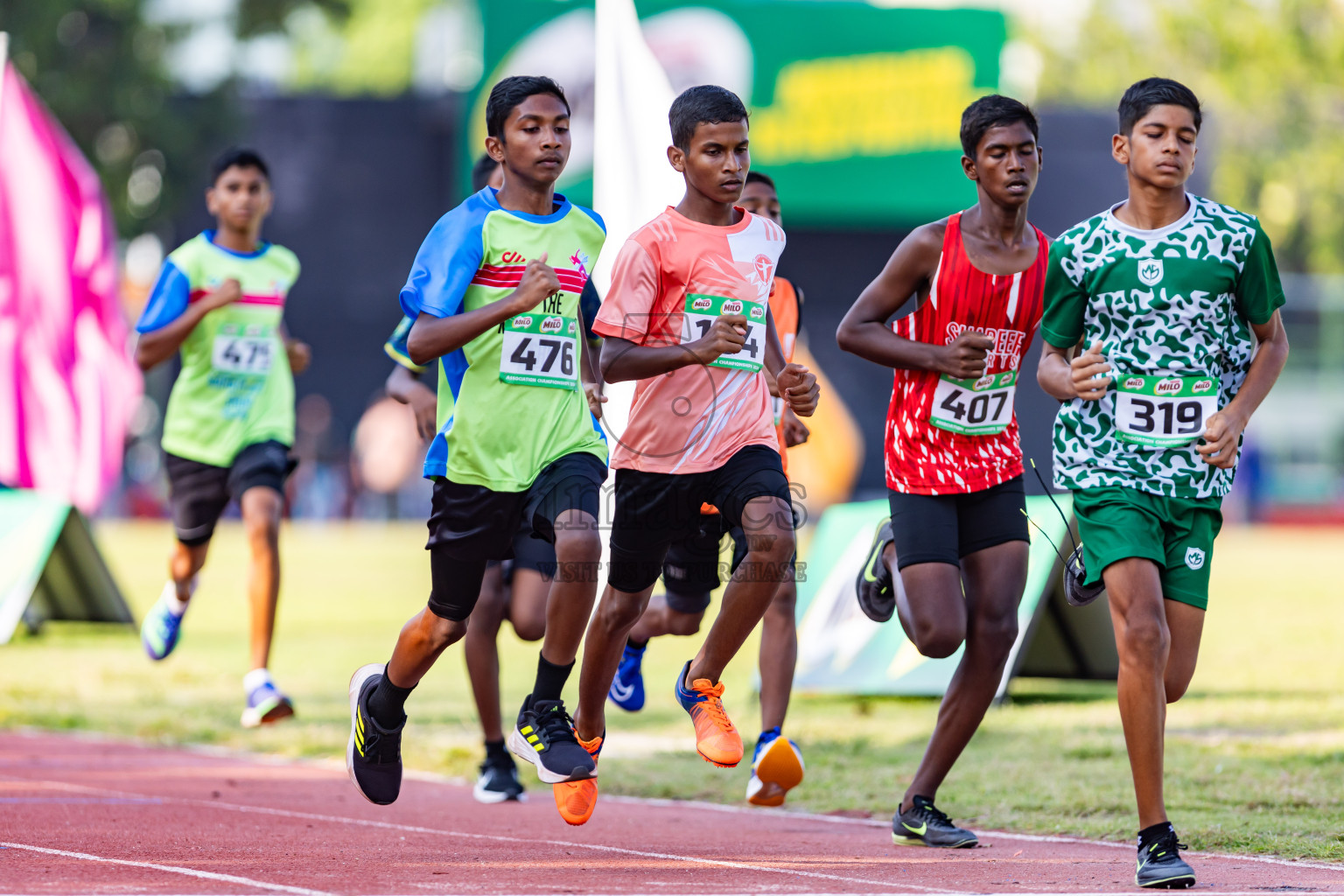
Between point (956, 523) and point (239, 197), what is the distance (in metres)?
4.64

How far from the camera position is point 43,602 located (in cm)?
1397

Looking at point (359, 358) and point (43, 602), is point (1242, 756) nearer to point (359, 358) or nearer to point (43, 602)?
point (43, 602)

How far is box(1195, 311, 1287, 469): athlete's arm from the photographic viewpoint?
5.30 m

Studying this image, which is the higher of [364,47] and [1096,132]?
[364,47]

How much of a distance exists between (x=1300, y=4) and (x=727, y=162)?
5729 centimetres

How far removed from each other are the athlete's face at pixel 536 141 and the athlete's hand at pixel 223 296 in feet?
11.0

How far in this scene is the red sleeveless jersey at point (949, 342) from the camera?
6.15m

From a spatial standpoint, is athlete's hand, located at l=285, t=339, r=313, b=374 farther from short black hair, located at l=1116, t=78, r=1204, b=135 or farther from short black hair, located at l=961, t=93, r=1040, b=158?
short black hair, located at l=1116, t=78, r=1204, b=135

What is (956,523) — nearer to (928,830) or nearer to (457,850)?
(928,830)

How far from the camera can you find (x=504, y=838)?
6309 mm

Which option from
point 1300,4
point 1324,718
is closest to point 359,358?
point 1324,718

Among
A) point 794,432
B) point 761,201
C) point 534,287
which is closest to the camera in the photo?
point 534,287

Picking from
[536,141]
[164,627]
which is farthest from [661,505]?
[164,627]

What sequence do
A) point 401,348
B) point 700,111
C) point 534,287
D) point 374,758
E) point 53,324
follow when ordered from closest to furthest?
point 534,287 → point 700,111 → point 374,758 → point 401,348 → point 53,324
